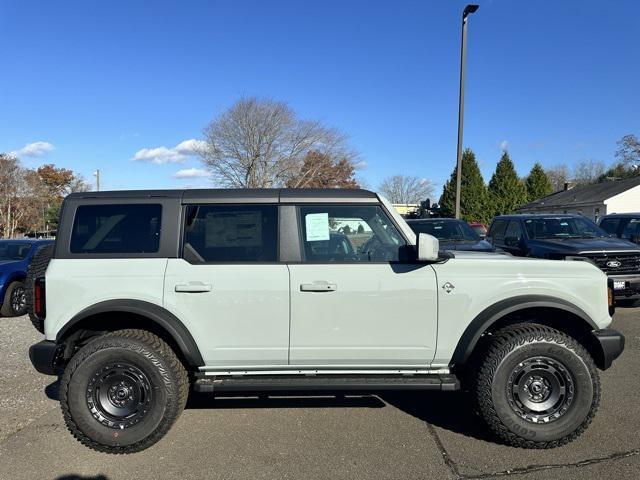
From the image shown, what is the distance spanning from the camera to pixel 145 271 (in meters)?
3.51

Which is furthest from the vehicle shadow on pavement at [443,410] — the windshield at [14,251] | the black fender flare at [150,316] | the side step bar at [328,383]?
the windshield at [14,251]

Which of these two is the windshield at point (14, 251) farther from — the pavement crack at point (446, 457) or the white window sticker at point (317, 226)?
the pavement crack at point (446, 457)

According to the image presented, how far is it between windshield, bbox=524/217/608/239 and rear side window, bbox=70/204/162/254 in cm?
785

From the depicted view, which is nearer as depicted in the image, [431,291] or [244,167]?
[431,291]

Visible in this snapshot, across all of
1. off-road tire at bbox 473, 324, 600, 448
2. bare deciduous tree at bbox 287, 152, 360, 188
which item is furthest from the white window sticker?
bare deciduous tree at bbox 287, 152, 360, 188

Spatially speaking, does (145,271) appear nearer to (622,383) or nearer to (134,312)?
(134,312)

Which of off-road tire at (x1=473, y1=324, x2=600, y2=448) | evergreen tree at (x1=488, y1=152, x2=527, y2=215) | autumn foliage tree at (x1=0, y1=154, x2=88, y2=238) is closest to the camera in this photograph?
off-road tire at (x1=473, y1=324, x2=600, y2=448)

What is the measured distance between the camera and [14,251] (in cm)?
966

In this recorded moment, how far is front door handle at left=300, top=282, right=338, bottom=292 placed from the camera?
3438 mm

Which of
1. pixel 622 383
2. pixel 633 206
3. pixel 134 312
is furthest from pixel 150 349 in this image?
pixel 633 206

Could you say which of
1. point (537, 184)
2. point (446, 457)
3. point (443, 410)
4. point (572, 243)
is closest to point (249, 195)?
point (446, 457)

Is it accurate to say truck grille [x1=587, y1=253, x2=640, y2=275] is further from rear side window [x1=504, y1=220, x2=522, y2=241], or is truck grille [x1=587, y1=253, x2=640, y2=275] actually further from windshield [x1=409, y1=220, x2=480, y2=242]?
windshield [x1=409, y1=220, x2=480, y2=242]

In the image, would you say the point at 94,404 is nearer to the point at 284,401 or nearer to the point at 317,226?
the point at 284,401

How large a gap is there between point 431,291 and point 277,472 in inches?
66.1
